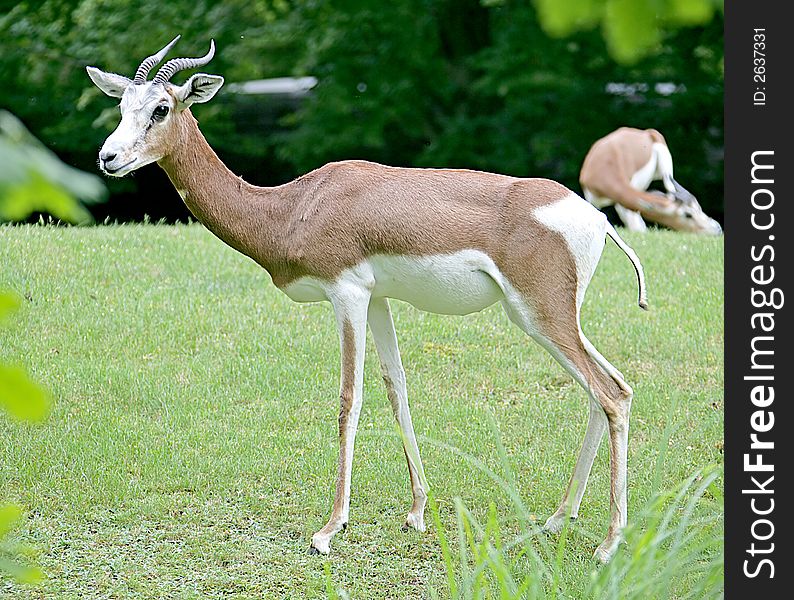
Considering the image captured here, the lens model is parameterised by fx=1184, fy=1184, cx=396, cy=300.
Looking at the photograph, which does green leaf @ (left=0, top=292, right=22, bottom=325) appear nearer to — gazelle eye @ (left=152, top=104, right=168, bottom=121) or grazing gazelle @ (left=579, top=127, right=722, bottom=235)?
gazelle eye @ (left=152, top=104, right=168, bottom=121)

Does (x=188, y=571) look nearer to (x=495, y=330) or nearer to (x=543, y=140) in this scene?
(x=495, y=330)

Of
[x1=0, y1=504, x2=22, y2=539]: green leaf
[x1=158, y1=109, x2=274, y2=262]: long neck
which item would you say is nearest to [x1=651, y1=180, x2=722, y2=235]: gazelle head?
[x1=158, y1=109, x2=274, y2=262]: long neck

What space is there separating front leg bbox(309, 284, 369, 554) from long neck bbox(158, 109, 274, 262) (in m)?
0.45

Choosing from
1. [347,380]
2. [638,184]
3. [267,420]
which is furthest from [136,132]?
[638,184]

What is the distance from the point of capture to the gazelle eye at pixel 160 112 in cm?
475

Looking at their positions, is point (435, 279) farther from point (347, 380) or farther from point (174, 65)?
point (174, 65)

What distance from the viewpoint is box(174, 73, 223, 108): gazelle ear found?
4781 millimetres

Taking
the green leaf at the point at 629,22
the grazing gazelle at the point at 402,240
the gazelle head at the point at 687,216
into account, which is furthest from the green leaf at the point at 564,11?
the gazelle head at the point at 687,216

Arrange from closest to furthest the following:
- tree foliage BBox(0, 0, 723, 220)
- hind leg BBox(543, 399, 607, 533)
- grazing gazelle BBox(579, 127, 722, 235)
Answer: hind leg BBox(543, 399, 607, 533)
grazing gazelle BBox(579, 127, 722, 235)
tree foliage BBox(0, 0, 723, 220)

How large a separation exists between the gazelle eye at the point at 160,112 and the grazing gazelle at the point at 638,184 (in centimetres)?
784

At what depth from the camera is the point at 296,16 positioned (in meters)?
17.0
